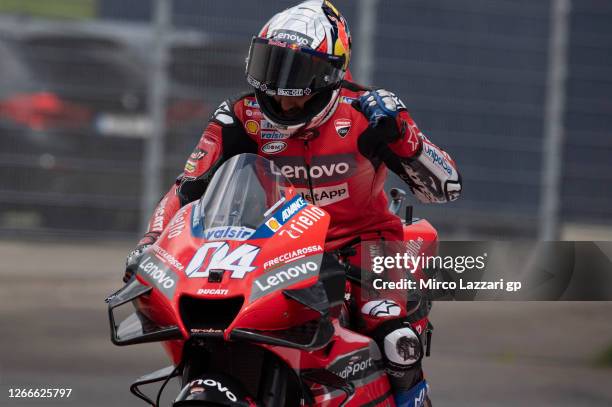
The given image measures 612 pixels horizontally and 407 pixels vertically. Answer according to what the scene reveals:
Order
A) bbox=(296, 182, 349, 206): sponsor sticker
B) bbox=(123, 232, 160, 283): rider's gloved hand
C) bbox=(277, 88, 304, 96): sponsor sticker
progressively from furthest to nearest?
bbox=(296, 182, 349, 206): sponsor sticker → bbox=(277, 88, 304, 96): sponsor sticker → bbox=(123, 232, 160, 283): rider's gloved hand

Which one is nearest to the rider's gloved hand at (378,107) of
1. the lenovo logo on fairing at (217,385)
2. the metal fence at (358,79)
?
the lenovo logo on fairing at (217,385)

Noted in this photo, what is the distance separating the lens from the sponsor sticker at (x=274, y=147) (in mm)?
4695

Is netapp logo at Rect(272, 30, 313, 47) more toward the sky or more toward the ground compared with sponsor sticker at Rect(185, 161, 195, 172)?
more toward the sky

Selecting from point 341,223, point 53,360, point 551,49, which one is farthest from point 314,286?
point 551,49

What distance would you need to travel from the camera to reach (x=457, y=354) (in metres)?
8.72

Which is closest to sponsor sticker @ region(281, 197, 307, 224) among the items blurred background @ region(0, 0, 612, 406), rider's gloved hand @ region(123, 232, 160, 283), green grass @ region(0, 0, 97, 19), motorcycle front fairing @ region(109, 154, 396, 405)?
motorcycle front fairing @ region(109, 154, 396, 405)

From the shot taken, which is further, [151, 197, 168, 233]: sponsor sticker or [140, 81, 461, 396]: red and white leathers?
[140, 81, 461, 396]: red and white leathers

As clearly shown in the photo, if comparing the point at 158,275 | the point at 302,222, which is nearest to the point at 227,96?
the point at 302,222

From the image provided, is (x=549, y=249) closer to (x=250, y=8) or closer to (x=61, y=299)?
(x=61, y=299)

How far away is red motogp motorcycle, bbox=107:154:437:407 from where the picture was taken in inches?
139

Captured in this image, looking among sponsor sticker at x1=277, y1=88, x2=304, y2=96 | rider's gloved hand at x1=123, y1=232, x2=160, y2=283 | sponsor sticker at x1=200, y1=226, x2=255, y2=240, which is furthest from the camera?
sponsor sticker at x1=277, y1=88, x2=304, y2=96

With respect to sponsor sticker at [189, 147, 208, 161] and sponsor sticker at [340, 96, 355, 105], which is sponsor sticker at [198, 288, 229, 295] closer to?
sponsor sticker at [189, 147, 208, 161]

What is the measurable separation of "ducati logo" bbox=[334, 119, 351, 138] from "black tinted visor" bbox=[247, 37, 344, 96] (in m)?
0.24

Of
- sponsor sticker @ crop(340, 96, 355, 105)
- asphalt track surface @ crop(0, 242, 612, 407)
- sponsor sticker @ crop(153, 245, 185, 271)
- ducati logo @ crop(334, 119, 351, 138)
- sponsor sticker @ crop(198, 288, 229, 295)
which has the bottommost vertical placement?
asphalt track surface @ crop(0, 242, 612, 407)
